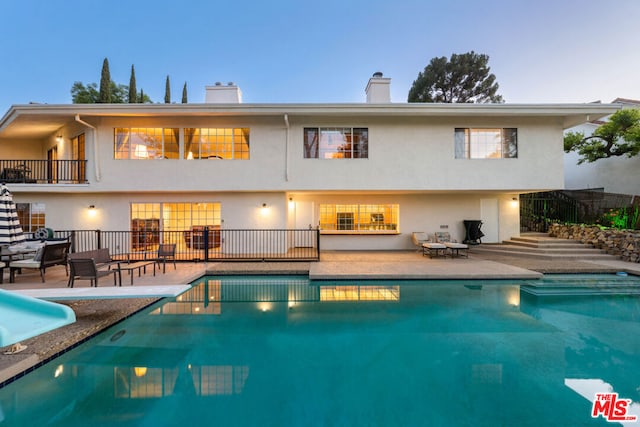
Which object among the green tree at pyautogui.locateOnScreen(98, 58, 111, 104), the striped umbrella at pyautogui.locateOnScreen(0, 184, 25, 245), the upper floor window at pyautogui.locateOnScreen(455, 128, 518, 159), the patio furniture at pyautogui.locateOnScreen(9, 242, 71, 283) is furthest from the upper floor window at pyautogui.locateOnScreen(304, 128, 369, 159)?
the green tree at pyautogui.locateOnScreen(98, 58, 111, 104)

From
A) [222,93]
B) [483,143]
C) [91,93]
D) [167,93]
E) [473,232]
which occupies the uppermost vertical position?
[91,93]

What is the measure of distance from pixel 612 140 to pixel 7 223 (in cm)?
2413

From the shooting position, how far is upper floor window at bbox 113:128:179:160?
1081cm

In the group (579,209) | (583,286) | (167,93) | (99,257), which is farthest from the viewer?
(167,93)

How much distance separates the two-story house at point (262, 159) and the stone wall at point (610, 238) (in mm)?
2729

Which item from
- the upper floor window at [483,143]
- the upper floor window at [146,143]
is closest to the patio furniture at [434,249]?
the upper floor window at [483,143]

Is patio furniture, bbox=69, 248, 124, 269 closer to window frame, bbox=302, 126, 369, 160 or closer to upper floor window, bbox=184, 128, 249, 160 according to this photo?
upper floor window, bbox=184, 128, 249, 160

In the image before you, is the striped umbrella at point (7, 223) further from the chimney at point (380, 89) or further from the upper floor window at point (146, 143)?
the chimney at point (380, 89)

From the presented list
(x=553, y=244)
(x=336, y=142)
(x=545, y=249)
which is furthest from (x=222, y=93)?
(x=553, y=244)

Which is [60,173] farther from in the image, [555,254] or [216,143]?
[555,254]

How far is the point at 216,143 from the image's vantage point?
35.8ft

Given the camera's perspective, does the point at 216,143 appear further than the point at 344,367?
Yes

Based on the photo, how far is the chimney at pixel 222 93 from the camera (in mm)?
11492

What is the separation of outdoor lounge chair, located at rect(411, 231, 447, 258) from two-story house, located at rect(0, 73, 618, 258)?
2219mm
